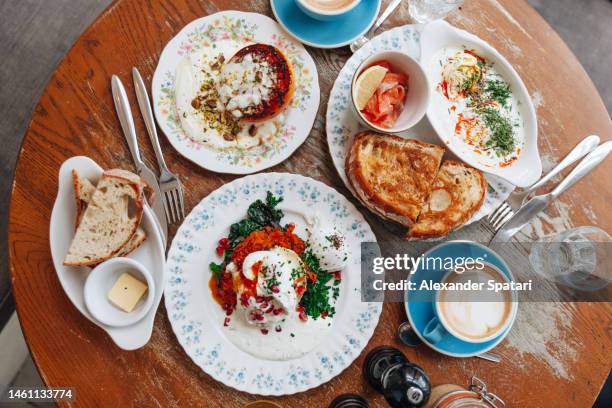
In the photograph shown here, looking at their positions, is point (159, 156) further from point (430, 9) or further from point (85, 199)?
point (430, 9)

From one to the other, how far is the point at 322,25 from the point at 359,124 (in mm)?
420

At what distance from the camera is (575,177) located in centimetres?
198

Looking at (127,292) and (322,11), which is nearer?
(127,292)

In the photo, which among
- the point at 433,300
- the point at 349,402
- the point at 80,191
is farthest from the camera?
the point at 433,300

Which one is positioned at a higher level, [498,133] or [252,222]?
[498,133]

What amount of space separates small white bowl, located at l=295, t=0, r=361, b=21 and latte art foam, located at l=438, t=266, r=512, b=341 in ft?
3.60

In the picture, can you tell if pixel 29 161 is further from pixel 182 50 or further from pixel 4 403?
pixel 4 403

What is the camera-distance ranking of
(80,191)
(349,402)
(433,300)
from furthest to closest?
(433,300) → (349,402) → (80,191)

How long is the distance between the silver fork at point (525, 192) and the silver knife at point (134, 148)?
4.23 ft

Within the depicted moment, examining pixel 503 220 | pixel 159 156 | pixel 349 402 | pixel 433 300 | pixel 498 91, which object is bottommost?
pixel 349 402

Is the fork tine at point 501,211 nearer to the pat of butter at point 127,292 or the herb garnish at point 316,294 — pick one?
the herb garnish at point 316,294

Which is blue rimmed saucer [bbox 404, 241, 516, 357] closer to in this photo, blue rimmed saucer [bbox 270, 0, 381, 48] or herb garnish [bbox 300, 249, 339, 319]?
herb garnish [bbox 300, 249, 339, 319]

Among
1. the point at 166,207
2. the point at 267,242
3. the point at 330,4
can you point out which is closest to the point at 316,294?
the point at 267,242

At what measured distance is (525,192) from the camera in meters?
1.99
